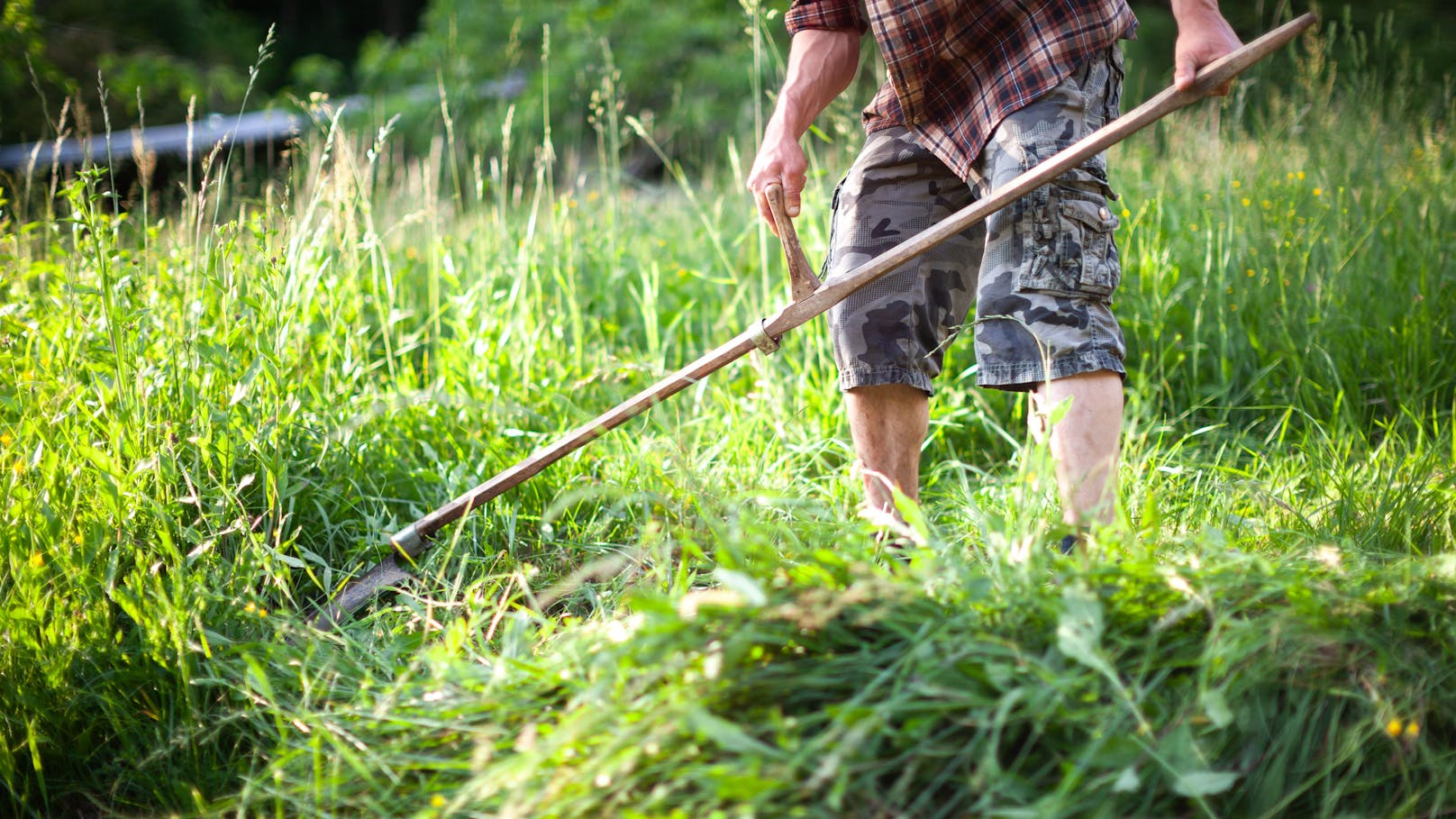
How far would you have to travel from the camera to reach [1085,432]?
1657mm

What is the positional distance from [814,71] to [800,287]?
53 cm

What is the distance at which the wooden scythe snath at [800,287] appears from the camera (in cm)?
164

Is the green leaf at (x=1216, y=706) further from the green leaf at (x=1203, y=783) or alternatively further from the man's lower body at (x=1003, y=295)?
the man's lower body at (x=1003, y=295)

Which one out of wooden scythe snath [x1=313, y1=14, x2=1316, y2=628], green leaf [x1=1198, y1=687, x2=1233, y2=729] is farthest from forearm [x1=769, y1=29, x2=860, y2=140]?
green leaf [x1=1198, y1=687, x2=1233, y2=729]

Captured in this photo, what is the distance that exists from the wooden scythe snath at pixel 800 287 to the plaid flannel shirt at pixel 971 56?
0.17m

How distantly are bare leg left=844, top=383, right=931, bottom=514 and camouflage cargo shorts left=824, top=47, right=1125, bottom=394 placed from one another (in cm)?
5

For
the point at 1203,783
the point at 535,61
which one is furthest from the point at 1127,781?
the point at 535,61

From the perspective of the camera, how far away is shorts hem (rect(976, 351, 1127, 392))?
165 cm

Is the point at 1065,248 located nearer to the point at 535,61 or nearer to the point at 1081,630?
the point at 1081,630

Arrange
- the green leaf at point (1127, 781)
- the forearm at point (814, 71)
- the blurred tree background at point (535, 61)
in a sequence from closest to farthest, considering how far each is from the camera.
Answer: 1. the green leaf at point (1127, 781)
2. the forearm at point (814, 71)
3. the blurred tree background at point (535, 61)

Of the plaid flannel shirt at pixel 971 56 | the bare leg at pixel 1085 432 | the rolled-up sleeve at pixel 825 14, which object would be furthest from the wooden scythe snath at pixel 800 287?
the rolled-up sleeve at pixel 825 14

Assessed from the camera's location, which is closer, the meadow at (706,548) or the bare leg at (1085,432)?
the meadow at (706,548)

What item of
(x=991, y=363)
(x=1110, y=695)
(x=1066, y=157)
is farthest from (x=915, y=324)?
→ (x=1110, y=695)

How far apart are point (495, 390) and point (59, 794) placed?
4.76ft
